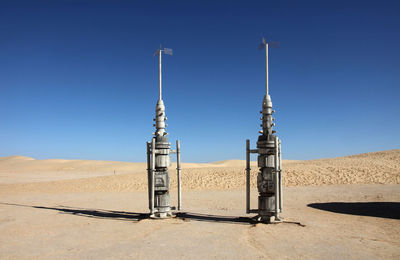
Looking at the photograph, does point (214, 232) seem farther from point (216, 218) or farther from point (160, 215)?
point (160, 215)

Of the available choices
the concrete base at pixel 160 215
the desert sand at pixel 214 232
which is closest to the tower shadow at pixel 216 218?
the desert sand at pixel 214 232

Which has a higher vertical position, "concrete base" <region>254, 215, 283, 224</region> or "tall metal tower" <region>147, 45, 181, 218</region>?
"tall metal tower" <region>147, 45, 181, 218</region>

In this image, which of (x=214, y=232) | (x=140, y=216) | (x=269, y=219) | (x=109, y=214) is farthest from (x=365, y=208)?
(x=109, y=214)

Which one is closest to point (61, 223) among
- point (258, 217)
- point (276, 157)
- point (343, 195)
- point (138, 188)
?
point (258, 217)

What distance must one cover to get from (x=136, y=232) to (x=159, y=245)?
165 cm

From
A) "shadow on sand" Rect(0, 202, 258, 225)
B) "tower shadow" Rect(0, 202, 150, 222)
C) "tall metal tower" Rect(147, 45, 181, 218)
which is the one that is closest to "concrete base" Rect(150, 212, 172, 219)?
"tall metal tower" Rect(147, 45, 181, 218)

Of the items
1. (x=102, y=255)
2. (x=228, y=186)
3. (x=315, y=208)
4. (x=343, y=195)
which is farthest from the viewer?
(x=228, y=186)

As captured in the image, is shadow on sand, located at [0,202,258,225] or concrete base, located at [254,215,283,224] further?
shadow on sand, located at [0,202,258,225]

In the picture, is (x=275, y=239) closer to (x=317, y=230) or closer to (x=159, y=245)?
(x=317, y=230)

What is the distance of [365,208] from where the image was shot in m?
12.0

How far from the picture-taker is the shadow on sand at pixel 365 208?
1073 centimetres

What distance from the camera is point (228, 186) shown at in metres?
21.7

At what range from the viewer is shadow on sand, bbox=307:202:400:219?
35.2ft

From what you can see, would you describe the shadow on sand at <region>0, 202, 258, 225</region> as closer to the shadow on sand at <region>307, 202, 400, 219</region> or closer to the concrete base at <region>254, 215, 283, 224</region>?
the concrete base at <region>254, 215, 283, 224</region>
